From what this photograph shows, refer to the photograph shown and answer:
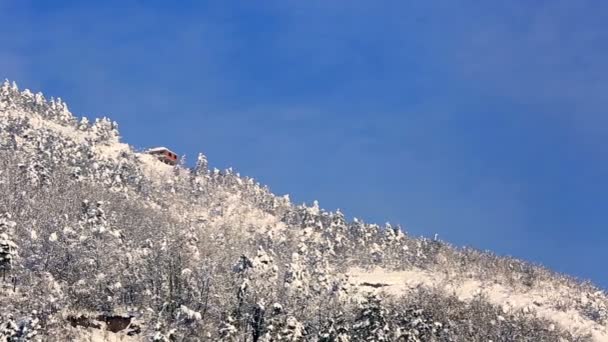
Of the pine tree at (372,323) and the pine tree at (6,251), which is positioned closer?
the pine tree at (372,323)

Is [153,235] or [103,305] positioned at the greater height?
[153,235]

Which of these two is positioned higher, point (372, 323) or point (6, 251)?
point (6, 251)

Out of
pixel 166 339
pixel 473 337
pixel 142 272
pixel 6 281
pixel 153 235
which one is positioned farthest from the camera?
pixel 153 235

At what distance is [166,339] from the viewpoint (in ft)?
320

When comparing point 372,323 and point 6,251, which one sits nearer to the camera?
point 372,323

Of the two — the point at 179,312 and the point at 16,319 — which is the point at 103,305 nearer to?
the point at 179,312

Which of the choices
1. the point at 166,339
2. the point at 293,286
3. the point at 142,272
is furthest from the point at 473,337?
the point at 166,339

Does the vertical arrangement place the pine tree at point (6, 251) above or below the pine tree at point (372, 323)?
above

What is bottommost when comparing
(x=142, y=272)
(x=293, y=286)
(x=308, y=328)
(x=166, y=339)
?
(x=166, y=339)

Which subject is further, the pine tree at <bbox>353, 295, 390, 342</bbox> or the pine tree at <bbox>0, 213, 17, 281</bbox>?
the pine tree at <bbox>0, 213, 17, 281</bbox>

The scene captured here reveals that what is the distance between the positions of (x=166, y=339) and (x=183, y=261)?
5119 centimetres

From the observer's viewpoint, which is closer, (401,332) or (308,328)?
(401,332)

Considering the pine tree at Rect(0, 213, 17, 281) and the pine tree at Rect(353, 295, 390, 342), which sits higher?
the pine tree at Rect(0, 213, 17, 281)

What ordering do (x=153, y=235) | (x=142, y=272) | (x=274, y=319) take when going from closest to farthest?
(x=274, y=319)
(x=142, y=272)
(x=153, y=235)
